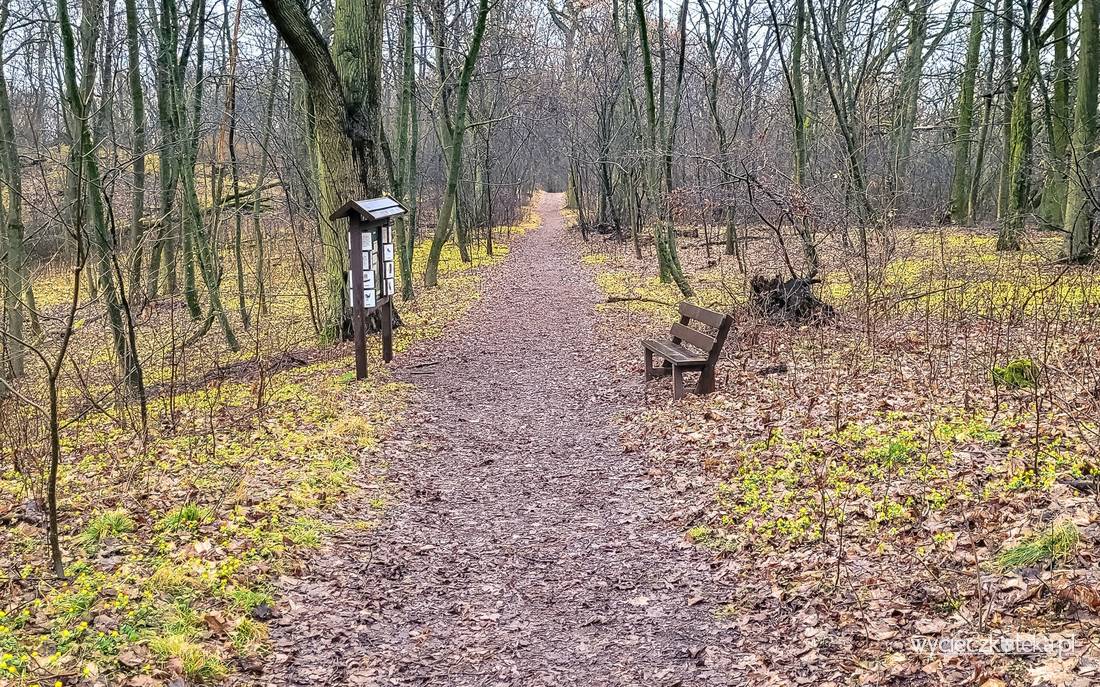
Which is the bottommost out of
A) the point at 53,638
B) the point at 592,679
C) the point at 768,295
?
the point at 592,679

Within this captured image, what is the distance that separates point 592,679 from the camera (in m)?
3.78

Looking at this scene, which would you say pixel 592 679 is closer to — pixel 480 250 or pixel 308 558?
pixel 308 558

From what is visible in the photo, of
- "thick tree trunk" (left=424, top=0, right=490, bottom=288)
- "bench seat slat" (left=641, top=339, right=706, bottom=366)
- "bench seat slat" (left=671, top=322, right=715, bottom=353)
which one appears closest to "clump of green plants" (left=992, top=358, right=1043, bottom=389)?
"bench seat slat" (left=671, top=322, right=715, bottom=353)

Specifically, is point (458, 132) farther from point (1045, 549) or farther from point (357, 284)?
point (1045, 549)

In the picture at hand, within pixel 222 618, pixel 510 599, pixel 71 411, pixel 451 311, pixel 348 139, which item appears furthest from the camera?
pixel 451 311

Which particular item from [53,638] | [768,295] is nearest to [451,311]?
[768,295]

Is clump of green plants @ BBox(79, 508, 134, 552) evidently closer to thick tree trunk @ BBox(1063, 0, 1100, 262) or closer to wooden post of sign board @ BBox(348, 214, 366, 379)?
wooden post of sign board @ BBox(348, 214, 366, 379)

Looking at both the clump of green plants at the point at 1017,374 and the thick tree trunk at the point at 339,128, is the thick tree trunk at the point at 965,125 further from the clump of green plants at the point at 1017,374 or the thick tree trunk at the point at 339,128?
the clump of green plants at the point at 1017,374

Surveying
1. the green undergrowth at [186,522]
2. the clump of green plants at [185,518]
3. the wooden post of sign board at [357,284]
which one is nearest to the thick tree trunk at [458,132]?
the wooden post of sign board at [357,284]

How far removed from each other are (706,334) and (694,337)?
0.20 m

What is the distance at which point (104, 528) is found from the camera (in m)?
5.05

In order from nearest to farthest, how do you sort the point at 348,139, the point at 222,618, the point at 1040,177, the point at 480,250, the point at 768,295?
the point at 222,618, the point at 768,295, the point at 348,139, the point at 1040,177, the point at 480,250

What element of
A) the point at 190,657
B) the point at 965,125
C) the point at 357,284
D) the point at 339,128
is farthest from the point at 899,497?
the point at 965,125

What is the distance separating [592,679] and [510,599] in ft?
3.16
